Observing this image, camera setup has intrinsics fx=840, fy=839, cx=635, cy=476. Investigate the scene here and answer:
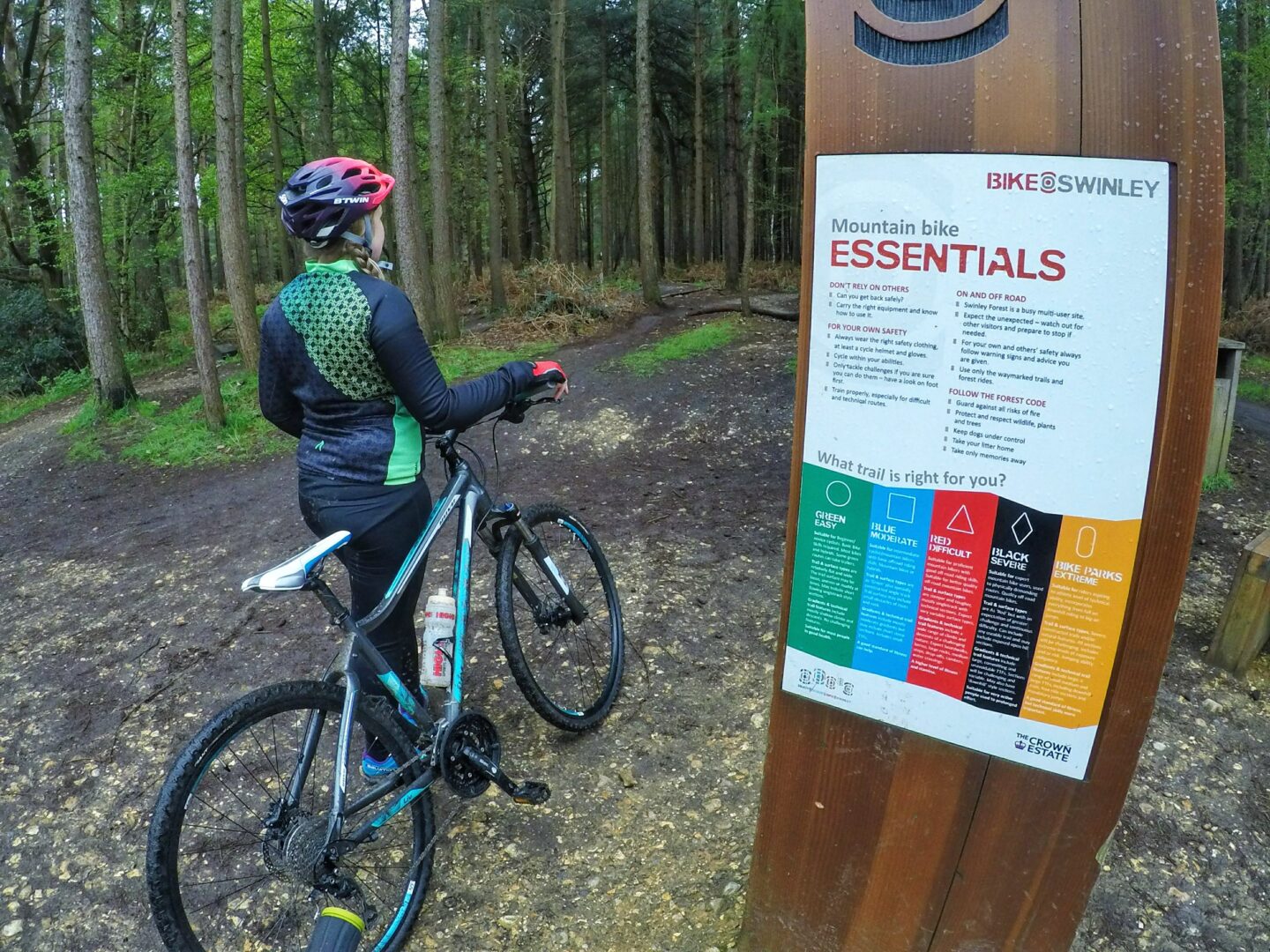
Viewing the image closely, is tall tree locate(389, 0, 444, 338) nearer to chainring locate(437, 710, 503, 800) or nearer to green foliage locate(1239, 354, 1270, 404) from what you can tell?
chainring locate(437, 710, 503, 800)

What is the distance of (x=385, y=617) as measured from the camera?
2793mm

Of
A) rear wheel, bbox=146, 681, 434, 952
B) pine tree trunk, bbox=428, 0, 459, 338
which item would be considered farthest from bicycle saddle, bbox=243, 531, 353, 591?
pine tree trunk, bbox=428, 0, 459, 338

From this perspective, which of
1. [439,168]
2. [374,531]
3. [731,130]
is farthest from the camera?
[731,130]

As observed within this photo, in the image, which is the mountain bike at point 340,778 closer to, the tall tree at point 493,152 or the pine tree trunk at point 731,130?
the tall tree at point 493,152

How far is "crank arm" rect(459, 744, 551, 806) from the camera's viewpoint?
9.21 feet

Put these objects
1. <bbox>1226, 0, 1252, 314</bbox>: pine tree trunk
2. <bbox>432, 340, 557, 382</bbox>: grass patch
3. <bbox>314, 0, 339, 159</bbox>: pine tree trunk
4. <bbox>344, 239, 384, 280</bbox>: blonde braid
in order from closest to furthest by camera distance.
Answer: <bbox>344, 239, 384, 280</bbox>: blonde braid < <bbox>432, 340, 557, 382</bbox>: grass patch < <bbox>1226, 0, 1252, 314</bbox>: pine tree trunk < <bbox>314, 0, 339, 159</bbox>: pine tree trunk

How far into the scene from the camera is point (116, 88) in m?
14.6

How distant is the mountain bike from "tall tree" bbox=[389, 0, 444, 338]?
8002mm

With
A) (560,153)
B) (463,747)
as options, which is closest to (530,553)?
(463,747)

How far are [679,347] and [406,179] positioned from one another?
14.3 ft

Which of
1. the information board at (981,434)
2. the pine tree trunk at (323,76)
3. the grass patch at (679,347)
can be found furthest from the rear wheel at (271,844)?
the pine tree trunk at (323,76)

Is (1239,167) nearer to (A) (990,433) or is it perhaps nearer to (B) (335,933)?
(A) (990,433)

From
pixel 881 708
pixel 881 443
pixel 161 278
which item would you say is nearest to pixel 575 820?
pixel 881 708

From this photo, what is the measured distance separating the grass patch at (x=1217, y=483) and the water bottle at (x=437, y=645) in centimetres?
621
